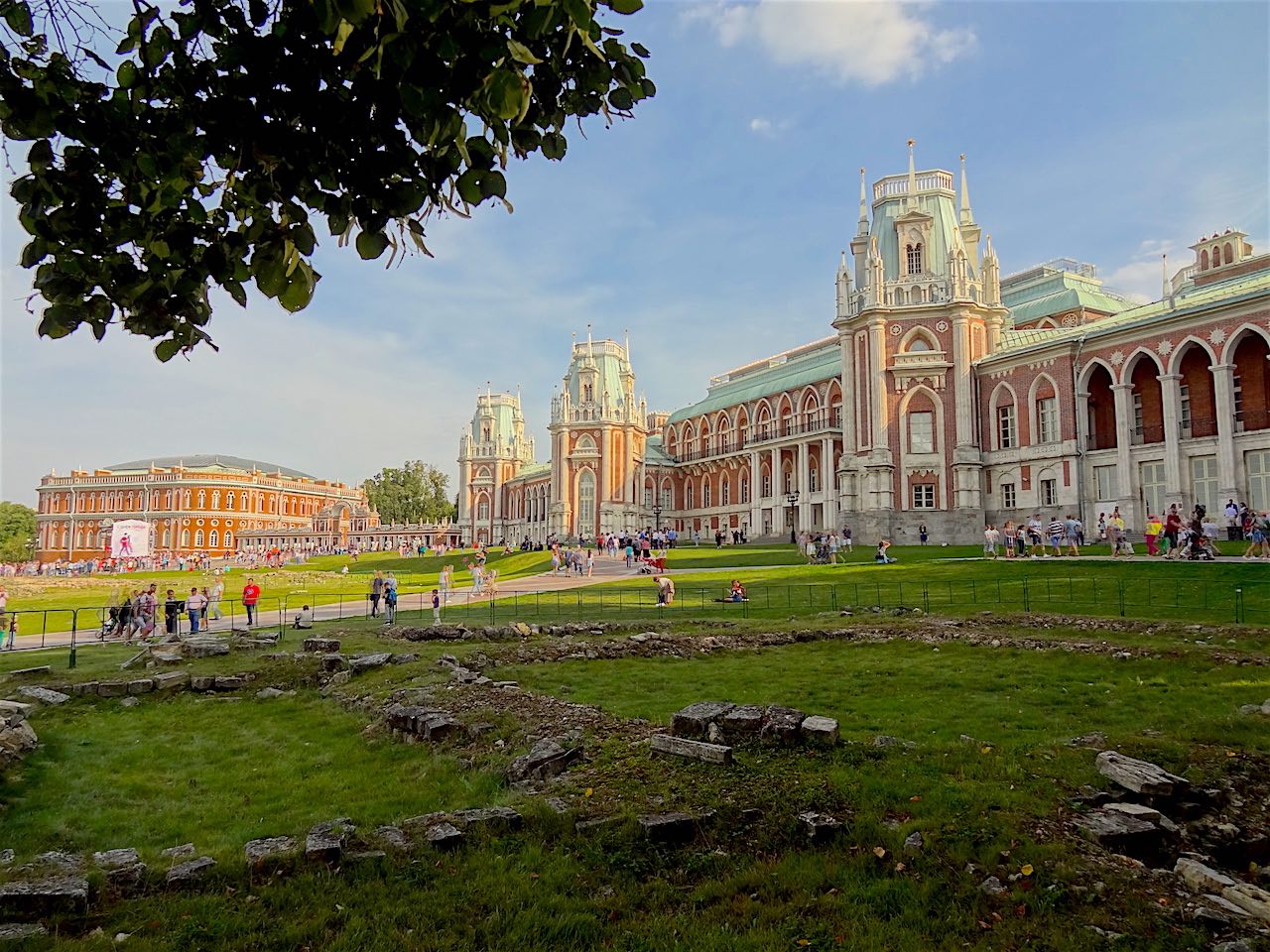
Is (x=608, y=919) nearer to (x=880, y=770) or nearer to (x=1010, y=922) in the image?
(x=1010, y=922)

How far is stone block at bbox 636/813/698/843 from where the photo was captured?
5.98 meters

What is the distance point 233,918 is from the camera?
5.03 m

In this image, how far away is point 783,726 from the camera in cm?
799

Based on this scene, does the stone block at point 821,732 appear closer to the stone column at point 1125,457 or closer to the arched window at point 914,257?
the stone column at point 1125,457

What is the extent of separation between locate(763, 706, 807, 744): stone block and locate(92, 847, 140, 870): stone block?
555 centimetres

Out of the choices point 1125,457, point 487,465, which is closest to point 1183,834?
point 1125,457

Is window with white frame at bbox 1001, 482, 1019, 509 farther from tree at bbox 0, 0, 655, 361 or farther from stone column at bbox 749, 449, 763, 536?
tree at bbox 0, 0, 655, 361

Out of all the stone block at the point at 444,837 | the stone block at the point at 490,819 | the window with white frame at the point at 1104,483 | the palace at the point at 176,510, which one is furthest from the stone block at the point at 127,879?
the palace at the point at 176,510

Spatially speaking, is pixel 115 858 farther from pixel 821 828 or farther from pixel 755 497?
pixel 755 497

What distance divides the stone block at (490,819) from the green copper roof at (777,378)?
57.2 meters

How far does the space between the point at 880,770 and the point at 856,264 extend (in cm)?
4719

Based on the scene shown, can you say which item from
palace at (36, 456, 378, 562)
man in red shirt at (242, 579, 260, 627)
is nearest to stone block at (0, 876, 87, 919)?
man in red shirt at (242, 579, 260, 627)

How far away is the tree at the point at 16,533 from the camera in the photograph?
11297cm

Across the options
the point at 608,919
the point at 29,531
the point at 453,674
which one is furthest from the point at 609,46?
the point at 29,531
